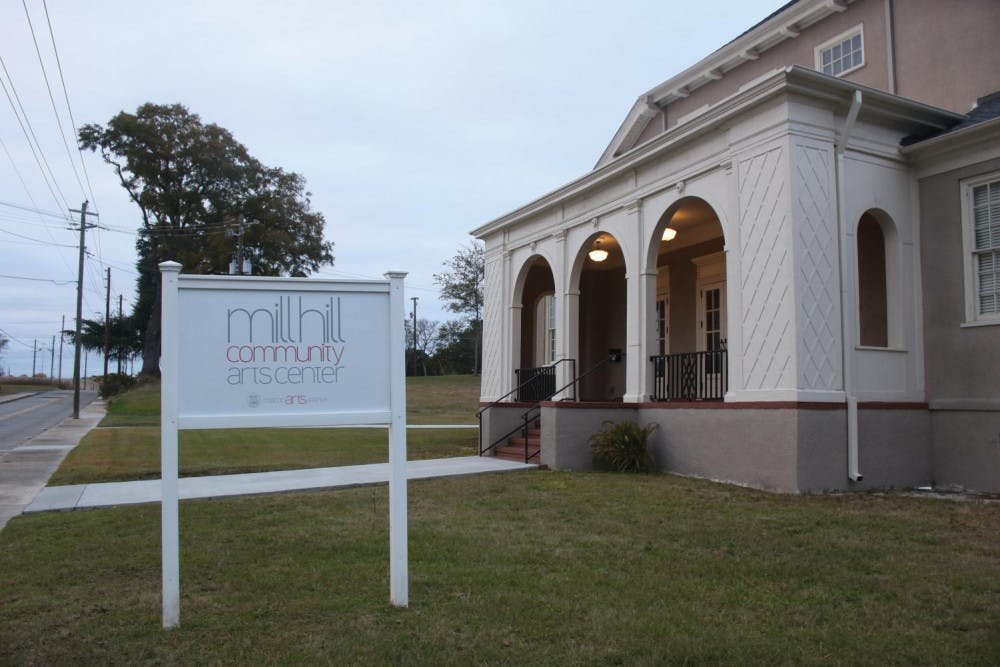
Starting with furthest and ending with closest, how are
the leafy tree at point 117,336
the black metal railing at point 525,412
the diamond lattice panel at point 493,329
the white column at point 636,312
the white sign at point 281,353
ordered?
the leafy tree at point 117,336
the diamond lattice panel at point 493,329
the black metal railing at point 525,412
the white column at point 636,312
the white sign at point 281,353

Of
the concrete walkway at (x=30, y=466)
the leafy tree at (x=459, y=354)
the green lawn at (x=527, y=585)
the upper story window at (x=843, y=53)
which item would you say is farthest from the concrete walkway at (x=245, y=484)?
the leafy tree at (x=459, y=354)

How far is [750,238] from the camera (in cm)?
1011

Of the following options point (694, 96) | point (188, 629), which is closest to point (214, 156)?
point (694, 96)

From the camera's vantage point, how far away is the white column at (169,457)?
175 inches

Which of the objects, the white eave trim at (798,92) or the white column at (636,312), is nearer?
the white eave trim at (798,92)

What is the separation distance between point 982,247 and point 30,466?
46.5 ft

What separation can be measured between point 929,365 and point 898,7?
623 cm

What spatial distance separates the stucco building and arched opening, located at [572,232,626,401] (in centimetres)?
375

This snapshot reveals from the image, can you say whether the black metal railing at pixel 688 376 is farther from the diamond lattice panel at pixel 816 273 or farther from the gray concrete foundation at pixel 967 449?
the gray concrete foundation at pixel 967 449

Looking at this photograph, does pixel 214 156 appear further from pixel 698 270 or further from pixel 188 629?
pixel 188 629

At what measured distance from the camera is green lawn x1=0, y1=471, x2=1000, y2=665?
161 inches

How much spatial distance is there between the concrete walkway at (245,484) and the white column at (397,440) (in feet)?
17.2

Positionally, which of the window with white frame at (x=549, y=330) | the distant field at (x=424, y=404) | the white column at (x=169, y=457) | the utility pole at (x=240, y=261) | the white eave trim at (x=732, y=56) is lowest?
the distant field at (x=424, y=404)

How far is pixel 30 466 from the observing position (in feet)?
43.6
